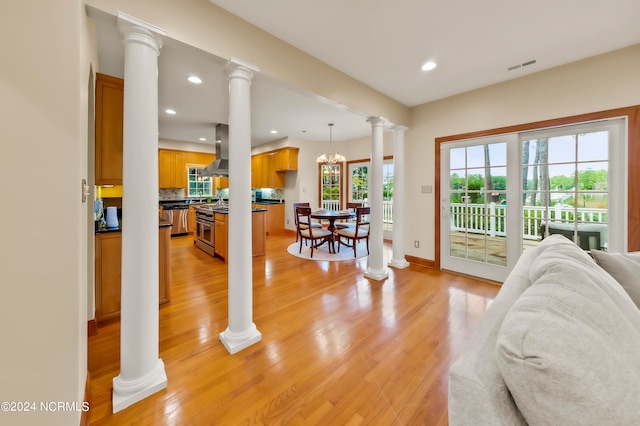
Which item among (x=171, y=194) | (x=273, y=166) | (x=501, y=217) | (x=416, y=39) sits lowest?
(x=501, y=217)

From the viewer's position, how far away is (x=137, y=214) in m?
1.45

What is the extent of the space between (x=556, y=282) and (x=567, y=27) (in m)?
2.69

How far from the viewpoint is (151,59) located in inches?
59.7

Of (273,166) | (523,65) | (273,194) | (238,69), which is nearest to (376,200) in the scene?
(523,65)

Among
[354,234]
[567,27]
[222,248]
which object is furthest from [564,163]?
[222,248]

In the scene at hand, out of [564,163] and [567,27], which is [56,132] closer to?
[567,27]

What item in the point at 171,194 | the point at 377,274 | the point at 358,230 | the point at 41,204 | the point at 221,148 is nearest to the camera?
the point at 41,204

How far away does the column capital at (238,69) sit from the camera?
188cm

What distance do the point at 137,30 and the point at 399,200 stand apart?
3551 mm

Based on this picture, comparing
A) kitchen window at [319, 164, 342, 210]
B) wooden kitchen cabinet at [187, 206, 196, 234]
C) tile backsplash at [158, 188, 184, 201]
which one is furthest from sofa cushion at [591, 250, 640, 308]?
tile backsplash at [158, 188, 184, 201]

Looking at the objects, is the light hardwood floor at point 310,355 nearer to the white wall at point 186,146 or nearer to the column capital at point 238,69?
the column capital at point 238,69

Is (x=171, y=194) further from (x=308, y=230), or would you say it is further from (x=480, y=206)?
(x=480, y=206)

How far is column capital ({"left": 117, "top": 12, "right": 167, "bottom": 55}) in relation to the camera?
4.68ft

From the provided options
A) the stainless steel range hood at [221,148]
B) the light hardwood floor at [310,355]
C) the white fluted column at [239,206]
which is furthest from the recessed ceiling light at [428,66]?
the stainless steel range hood at [221,148]
